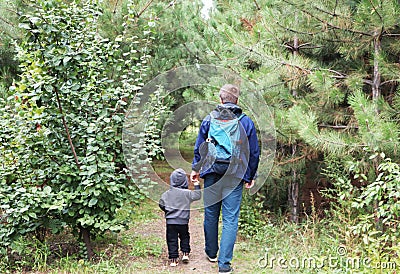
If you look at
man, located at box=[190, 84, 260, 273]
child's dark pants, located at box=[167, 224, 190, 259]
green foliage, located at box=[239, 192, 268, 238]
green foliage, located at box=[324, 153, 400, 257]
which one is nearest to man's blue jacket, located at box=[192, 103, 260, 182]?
man, located at box=[190, 84, 260, 273]

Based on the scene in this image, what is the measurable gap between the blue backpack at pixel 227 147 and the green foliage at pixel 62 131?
97 centimetres

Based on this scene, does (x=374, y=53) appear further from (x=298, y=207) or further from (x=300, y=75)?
(x=298, y=207)

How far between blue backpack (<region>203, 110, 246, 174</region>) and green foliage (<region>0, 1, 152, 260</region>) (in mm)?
971

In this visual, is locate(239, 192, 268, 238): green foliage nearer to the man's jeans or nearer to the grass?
the grass

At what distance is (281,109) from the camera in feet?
18.4

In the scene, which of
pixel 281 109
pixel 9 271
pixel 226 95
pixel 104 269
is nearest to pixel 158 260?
pixel 104 269

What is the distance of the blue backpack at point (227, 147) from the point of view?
4008mm

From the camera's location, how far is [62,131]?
4316 millimetres

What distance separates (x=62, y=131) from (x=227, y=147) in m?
1.65

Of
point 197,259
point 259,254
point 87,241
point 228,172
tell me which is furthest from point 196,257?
point 228,172

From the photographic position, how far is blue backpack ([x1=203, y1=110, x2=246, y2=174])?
401 centimetres

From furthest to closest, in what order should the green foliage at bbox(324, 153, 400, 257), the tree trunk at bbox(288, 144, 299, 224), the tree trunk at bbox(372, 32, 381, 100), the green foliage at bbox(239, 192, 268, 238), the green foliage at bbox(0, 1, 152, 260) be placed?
the tree trunk at bbox(288, 144, 299, 224), the green foliage at bbox(239, 192, 268, 238), the tree trunk at bbox(372, 32, 381, 100), the green foliage at bbox(0, 1, 152, 260), the green foliage at bbox(324, 153, 400, 257)

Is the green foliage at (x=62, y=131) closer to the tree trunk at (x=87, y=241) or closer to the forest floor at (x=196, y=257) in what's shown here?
the tree trunk at (x=87, y=241)

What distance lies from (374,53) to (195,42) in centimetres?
375
